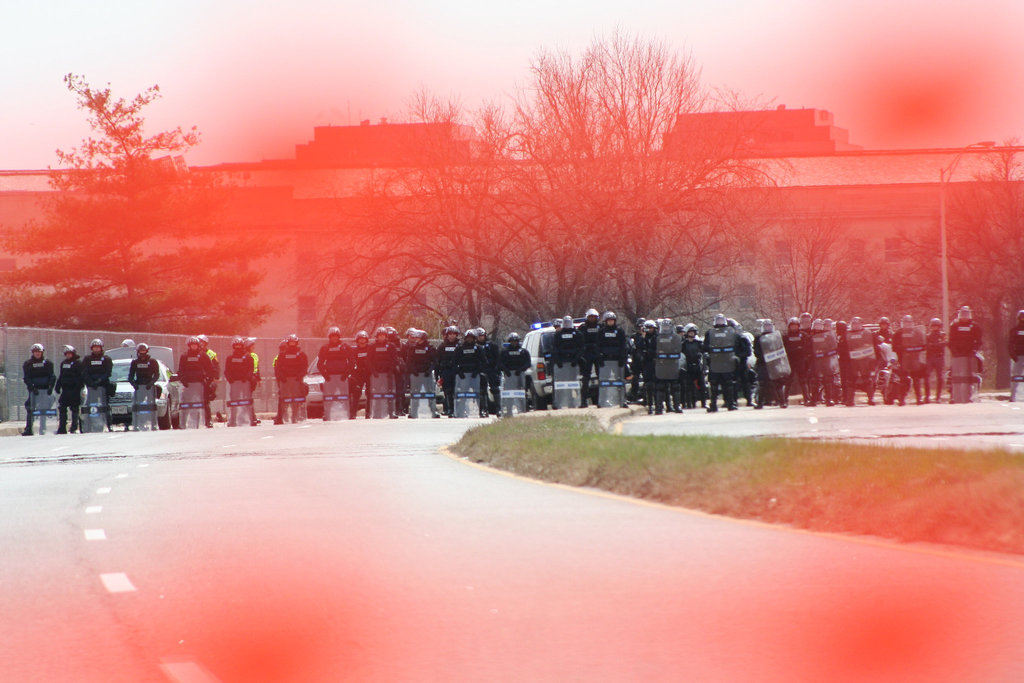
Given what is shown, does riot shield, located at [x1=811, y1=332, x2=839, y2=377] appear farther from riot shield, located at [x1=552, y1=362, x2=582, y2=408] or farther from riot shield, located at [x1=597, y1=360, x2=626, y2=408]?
riot shield, located at [x1=552, y1=362, x2=582, y2=408]

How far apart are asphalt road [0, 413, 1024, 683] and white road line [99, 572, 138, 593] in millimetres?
26

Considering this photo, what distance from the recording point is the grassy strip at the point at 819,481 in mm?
10617

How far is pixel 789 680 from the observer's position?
6.26 metres

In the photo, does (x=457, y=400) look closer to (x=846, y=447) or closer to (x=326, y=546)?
(x=846, y=447)

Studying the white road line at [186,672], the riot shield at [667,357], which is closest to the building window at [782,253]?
the riot shield at [667,357]

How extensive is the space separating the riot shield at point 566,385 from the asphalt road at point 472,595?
54.3 ft

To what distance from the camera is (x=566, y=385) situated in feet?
103

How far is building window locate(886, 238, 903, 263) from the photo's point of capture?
7025cm

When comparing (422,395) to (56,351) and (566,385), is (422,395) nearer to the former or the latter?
(566,385)

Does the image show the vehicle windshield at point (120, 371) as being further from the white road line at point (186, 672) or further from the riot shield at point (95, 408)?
the white road line at point (186, 672)

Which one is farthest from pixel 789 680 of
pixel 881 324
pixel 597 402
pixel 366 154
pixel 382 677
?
pixel 366 154

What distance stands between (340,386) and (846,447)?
19.3 meters

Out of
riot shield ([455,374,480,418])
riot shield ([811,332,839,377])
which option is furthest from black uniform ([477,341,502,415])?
riot shield ([811,332,839,377])

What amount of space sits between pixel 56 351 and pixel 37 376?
22.5 feet
